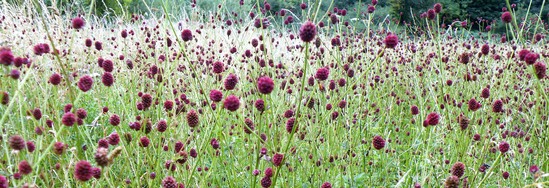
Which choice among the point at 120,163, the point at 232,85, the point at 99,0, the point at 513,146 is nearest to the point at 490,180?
the point at 513,146

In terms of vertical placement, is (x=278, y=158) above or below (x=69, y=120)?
below

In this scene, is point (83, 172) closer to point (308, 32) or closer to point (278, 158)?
point (278, 158)

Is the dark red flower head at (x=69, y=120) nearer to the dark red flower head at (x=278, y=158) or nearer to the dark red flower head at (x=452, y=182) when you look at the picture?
the dark red flower head at (x=278, y=158)

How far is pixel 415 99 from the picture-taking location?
3.51m

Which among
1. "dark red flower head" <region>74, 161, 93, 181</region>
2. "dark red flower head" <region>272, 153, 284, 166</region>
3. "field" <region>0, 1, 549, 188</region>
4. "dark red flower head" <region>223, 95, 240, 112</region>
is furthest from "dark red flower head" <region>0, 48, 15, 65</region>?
"dark red flower head" <region>272, 153, 284, 166</region>

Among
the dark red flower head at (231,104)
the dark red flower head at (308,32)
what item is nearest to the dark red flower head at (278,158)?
the dark red flower head at (231,104)

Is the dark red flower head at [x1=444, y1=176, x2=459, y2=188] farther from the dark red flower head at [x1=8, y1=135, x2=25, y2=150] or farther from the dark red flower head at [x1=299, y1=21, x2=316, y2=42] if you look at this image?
the dark red flower head at [x1=8, y1=135, x2=25, y2=150]

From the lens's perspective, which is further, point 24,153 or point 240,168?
point 240,168

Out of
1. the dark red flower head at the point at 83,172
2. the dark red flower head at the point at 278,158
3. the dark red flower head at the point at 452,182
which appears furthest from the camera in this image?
the dark red flower head at the point at 278,158

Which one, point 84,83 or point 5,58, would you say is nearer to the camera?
point 5,58

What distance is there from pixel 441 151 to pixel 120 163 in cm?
156

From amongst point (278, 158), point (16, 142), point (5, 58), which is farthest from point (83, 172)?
point (278, 158)

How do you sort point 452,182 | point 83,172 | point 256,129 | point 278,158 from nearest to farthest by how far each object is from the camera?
point 83,172 → point 452,182 → point 278,158 → point 256,129

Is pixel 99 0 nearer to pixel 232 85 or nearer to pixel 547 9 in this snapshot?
pixel 232 85
